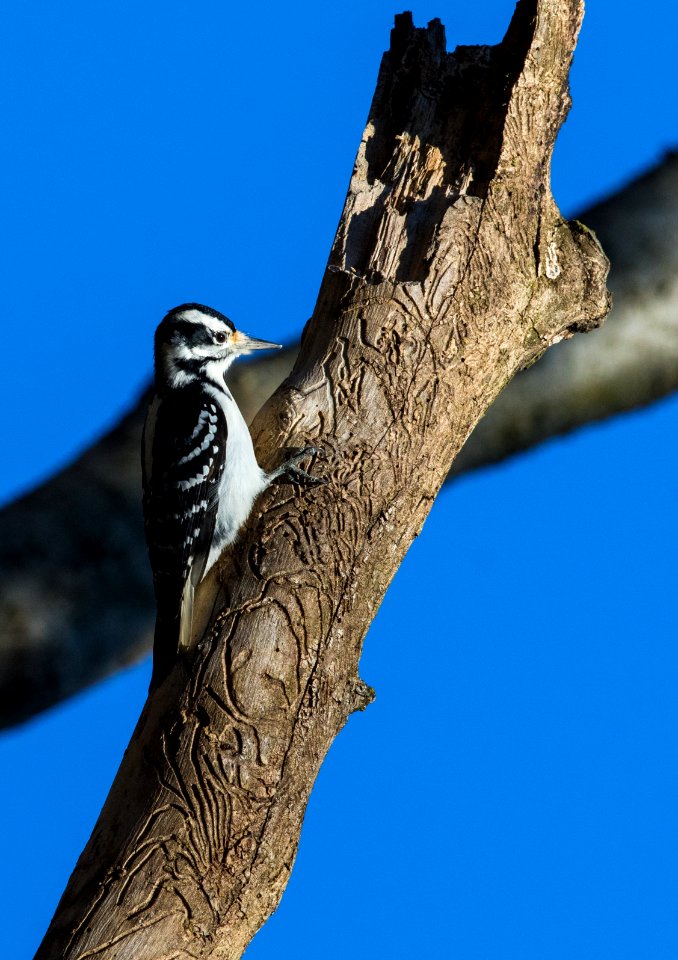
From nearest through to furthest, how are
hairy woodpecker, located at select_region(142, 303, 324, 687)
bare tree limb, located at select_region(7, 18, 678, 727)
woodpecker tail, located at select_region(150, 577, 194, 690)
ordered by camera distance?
woodpecker tail, located at select_region(150, 577, 194, 690) → hairy woodpecker, located at select_region(142, 303, 324, 687) → bare tree limb, located at select_region(7, 18, 678, 727)

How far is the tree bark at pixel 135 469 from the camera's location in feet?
13.5

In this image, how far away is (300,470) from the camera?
287 centimetres

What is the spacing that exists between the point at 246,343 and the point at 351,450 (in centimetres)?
86

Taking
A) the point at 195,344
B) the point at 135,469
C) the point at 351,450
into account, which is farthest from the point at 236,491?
the point at 135,469

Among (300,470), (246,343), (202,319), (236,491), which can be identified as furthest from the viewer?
(246,343)

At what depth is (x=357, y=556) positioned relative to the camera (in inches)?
111

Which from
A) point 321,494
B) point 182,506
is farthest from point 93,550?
point 321,494

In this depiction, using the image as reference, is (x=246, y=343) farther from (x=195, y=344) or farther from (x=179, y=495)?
(x=179, y=495)

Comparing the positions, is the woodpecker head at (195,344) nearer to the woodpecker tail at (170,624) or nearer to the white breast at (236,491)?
the white breast at (236,491)

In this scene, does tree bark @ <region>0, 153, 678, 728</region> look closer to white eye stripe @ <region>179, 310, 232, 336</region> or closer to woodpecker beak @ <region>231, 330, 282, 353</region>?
woodpecker beak @ <region>231, 330, 282, 353</region>

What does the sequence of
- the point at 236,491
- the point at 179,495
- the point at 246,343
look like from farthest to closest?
1. the point at 246,343
2. the point at 179,495
3. the point at 236,491

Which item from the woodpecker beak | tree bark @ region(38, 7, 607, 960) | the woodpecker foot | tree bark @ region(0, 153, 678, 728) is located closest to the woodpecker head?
the woodpecker beak

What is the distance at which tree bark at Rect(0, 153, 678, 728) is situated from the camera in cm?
412

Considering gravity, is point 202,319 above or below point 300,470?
above
